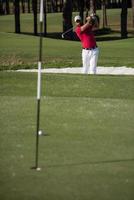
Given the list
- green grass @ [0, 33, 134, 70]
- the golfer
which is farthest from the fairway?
green grass @ [0, 33, 134, 70]

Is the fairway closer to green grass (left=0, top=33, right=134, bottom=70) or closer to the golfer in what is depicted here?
the golfer

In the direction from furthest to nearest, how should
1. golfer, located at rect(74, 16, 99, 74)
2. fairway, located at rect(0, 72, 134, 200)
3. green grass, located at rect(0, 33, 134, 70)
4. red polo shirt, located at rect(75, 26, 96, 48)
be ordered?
green grass, located at rect(0, 33, 134, 70)
red polo shirt, located at rect(75, 26, 96, 48)
golfer, located at rect(74, 16, 99, 74)
fairway, located at rect(0, 72, 134, 200)

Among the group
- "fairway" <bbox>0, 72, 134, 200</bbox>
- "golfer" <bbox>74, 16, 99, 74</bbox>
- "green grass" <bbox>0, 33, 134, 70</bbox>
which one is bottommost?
"green grass" <bbox>0, 33, 134, 70</bbox>

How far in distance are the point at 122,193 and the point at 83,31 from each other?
1130cm

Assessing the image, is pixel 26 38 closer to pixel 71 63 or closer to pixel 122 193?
pixel 71 63

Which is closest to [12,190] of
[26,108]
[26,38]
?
[26,108]

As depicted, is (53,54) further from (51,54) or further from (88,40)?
(88,40)

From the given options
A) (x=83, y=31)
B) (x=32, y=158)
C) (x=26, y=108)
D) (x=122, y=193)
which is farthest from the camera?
(x=83, y=31)

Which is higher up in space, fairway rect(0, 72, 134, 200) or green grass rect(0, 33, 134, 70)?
fairway rect(0, 72, 134, 200)

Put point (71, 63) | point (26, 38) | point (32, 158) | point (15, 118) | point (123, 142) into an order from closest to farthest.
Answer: point (32, 158), point (123, 142), point (15, 118), point (71, 63), point (26, 38)

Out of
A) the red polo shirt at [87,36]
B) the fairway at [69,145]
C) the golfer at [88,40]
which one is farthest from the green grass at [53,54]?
the fairway at [69,145]

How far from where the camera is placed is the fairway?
585 centimetres

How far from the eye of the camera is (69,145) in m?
7.66

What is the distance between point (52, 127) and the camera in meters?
8.85
